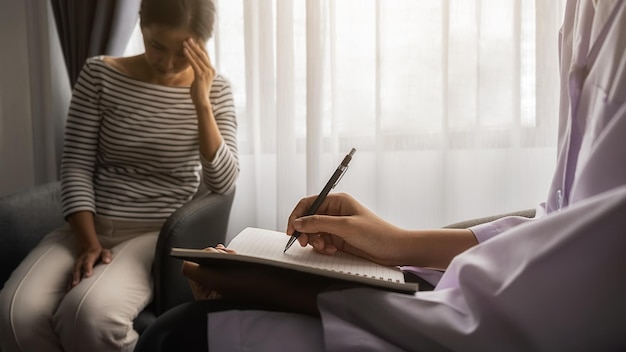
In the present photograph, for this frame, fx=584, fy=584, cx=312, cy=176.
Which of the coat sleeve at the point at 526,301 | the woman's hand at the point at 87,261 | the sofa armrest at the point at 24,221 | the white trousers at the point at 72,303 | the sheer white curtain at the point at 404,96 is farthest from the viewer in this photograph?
the sheer white curtain at the point at 404,96

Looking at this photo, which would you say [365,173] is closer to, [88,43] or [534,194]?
[534,194]

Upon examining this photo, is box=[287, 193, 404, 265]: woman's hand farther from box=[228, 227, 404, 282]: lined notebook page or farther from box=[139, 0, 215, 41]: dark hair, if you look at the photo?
box=[139, 0, 215, 41]: dark hair

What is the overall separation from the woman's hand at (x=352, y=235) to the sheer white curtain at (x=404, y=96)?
1079 mm

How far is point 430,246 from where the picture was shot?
0.96 metres

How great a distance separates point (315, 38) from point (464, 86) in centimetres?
53

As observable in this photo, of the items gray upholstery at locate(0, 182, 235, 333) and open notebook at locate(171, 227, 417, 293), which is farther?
gray upholstery at locate(0, 182, 235, 333)

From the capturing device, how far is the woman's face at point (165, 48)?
63.6 inches

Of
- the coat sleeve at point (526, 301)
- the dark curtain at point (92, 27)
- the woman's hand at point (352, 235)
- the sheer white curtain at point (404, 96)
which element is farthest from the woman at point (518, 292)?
the dark curtain at point (92, 27)

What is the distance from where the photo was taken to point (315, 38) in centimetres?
199

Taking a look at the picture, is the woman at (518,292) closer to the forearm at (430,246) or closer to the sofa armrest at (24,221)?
the forearm at (430,246)

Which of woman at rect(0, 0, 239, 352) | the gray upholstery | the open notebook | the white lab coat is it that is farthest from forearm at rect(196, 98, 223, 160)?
the white lab coat

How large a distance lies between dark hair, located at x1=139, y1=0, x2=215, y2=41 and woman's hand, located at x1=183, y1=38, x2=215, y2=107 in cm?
4

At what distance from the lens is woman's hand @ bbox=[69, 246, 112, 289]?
1470 mm

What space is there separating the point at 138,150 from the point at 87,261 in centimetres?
37
